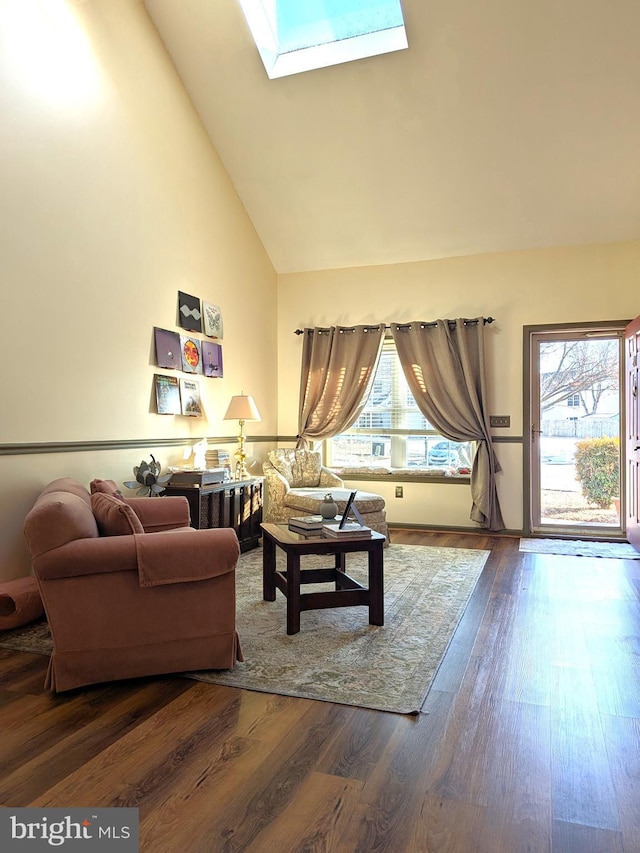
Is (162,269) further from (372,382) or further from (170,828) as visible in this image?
(170,828)

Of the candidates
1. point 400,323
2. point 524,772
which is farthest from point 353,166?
point 524,772

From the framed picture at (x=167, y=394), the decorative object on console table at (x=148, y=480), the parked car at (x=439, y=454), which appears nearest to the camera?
the decorative object on console table at (x=148, y=480)

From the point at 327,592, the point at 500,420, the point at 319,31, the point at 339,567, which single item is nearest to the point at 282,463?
the point at 500,420

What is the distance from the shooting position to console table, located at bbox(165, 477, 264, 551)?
470 centimetres

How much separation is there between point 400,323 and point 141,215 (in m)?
2.98

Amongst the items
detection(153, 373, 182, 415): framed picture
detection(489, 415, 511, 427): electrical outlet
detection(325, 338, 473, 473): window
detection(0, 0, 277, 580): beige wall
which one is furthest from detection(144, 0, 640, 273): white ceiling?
detection(153, 373, 182, 415): framed picture

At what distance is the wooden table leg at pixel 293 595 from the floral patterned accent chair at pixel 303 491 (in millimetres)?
1982

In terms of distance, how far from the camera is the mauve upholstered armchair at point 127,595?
2.49m

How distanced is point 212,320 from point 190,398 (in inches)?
32.2

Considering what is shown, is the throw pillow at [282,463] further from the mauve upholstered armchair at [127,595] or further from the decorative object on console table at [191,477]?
the mauve upholstered armchair at [127,595]

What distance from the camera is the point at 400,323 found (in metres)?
6.61

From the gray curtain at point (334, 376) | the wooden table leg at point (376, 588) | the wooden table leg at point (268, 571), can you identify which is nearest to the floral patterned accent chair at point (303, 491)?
the gray curtain at point (334, 376)

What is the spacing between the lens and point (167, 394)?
4.91 m

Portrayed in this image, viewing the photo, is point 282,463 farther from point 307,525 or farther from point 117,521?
point 117,521
